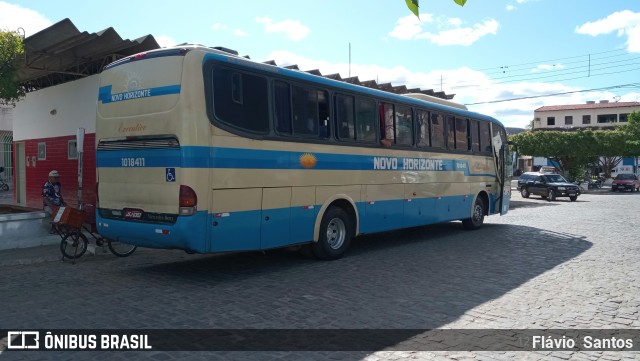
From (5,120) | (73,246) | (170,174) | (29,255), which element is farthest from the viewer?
(5,120)

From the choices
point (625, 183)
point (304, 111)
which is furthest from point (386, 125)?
point (625, 183)

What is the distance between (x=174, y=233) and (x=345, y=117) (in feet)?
13.9

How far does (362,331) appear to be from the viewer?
215 inches

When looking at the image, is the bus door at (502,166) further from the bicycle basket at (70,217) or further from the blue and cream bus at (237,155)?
the bicycle basket at (70,217)

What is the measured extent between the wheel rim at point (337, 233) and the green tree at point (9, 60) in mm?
7513

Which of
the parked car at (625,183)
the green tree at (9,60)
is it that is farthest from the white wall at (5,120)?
the parked car at (625,183)

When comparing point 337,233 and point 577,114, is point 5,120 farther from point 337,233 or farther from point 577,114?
point 577,114

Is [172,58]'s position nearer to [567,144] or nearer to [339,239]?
[339,239]

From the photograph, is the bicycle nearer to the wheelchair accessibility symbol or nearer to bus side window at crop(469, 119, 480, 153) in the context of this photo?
the wheelchair accessibility symbol

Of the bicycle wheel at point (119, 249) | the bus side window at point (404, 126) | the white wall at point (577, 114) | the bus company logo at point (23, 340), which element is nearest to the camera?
the bus company logo at point (23, 340)

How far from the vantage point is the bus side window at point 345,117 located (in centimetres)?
966

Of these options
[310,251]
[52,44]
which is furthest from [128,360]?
[52,44]

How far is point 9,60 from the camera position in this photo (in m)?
10.5

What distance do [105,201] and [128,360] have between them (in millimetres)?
4264
